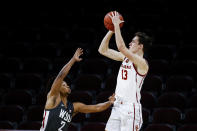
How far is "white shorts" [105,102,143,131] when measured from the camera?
5.59 m

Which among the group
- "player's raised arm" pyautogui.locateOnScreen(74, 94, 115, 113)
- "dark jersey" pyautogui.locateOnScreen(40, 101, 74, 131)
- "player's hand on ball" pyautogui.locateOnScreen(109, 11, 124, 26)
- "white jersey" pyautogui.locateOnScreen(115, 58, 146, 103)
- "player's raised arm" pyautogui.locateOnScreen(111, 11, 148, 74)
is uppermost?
"player's hand on ball" pyautogui.locateOnScreen(109, 11, 124, 26)

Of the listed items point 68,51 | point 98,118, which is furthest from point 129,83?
point 68,51

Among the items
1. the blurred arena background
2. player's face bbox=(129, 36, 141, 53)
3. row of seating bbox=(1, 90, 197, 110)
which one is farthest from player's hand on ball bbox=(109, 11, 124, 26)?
row of seating bbox=(1, 90, 197, 110)

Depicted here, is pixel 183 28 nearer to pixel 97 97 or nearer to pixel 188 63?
pixel 188 63

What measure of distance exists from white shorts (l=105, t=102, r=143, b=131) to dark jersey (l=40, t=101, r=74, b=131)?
1.81 ft

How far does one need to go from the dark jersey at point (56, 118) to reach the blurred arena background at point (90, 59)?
6.92ft

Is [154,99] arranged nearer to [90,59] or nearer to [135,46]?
[90,59]

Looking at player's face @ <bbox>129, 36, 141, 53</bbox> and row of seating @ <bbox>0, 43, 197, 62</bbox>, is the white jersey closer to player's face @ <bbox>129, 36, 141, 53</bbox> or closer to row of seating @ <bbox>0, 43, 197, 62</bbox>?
player's face @ <bbox>129, 36, 141, 53</bbox>

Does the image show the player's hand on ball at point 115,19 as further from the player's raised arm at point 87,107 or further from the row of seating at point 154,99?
the row of seating at point 154,99

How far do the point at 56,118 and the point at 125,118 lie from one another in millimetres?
838

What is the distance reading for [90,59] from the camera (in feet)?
31.1

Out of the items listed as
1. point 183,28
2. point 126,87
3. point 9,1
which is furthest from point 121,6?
point 126,87

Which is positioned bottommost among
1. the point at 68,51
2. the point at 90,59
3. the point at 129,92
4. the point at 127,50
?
the point at 129,92

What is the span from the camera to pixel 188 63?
9070mm
